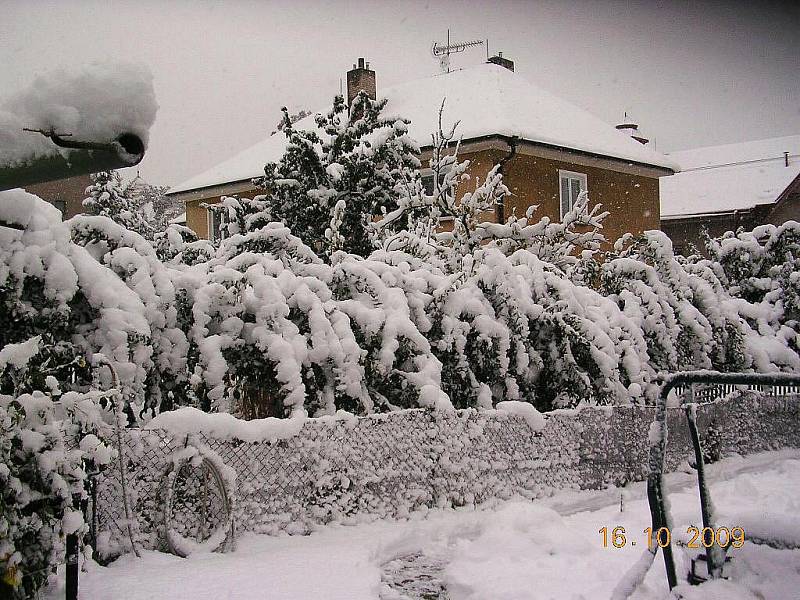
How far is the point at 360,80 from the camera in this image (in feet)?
79.4

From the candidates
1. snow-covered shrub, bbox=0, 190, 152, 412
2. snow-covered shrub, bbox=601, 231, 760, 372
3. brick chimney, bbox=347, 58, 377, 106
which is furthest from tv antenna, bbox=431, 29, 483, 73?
snow-covered shrub, bbox=0, 190, 152, 412

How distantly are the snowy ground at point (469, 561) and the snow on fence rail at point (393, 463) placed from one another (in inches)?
8.0

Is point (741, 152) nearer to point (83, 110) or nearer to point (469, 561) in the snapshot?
point (469, 561)

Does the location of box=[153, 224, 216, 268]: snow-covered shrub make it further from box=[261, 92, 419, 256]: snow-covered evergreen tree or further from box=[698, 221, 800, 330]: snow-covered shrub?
box=[698, 221, 800, 330]: snow-covered shrub

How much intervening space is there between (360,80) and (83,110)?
74.2 ft

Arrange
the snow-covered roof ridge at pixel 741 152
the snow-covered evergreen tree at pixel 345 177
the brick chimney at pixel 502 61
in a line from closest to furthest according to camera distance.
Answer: the snow-covered evergreen tree at pixel 345 177
the brick chimney at pixel 502 61
the snow-covered roof ridge at pixel 741 152

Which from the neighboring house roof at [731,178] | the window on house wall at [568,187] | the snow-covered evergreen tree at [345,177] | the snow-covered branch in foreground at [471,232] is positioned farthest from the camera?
the neighboring house roof at [731,178]

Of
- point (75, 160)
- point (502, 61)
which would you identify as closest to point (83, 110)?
point (75, 160)

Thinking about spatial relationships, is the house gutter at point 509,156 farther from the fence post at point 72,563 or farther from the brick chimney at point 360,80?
the fence post at point 72,563

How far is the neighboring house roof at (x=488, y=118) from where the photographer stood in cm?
1998

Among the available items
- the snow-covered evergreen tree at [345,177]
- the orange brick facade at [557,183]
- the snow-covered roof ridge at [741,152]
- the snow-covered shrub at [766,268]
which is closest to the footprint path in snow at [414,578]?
the snow-covered evergreen tree at [345,177]

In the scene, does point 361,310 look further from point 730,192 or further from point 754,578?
point 730,192

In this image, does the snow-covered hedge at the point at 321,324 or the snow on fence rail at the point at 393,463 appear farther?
the snow-covered hedge at the point at 321,324

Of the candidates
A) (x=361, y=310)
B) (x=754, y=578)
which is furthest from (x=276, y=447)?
(x=754, y=578)
